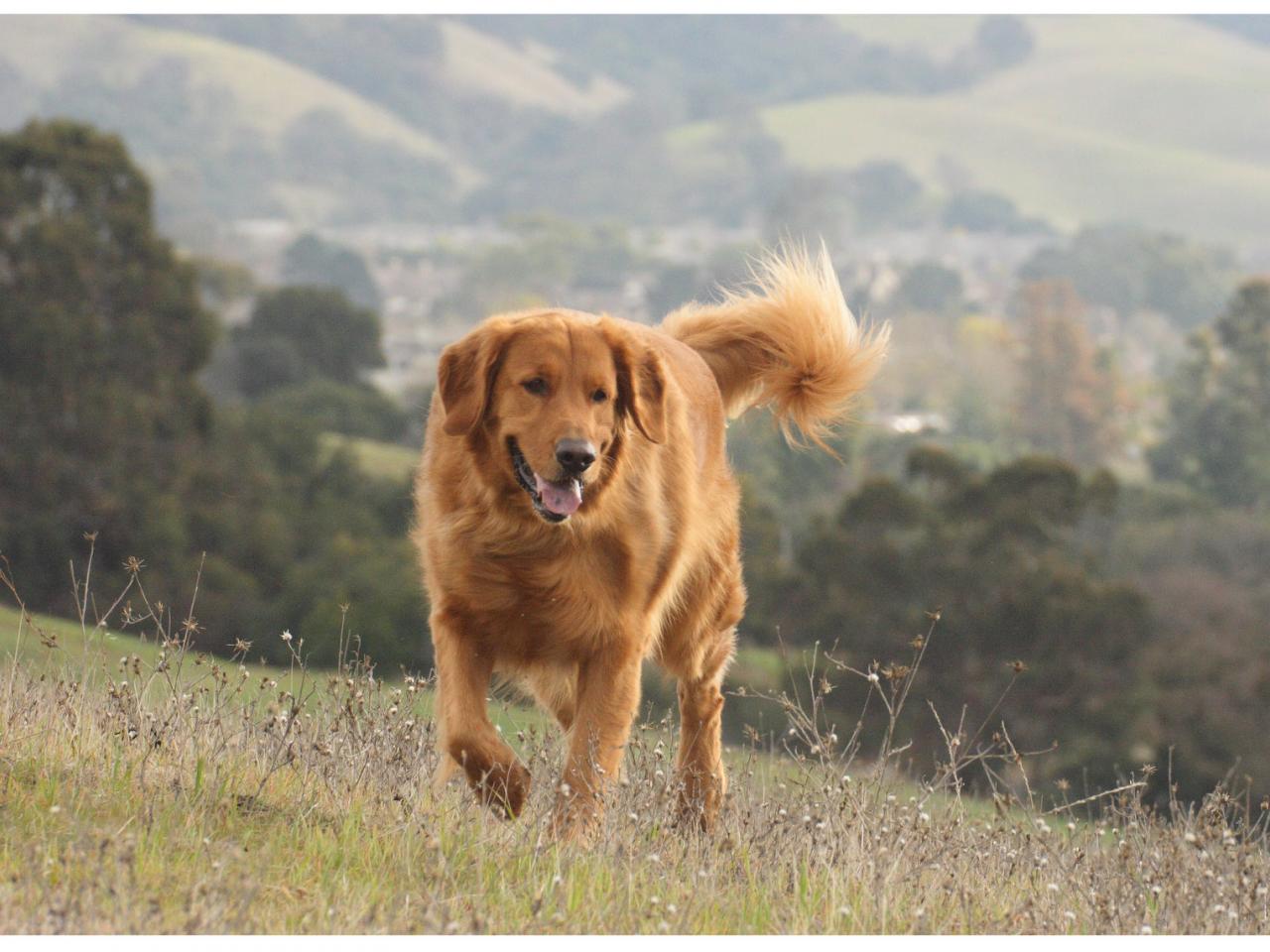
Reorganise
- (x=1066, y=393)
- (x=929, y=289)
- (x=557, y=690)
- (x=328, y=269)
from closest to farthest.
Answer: (x=557, y=690) < (x=1066, y=393) < (x=328, y=269) < (x=929, y=289)

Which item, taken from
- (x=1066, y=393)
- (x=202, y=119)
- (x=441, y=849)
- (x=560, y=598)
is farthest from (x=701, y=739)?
(x=202, y=119)

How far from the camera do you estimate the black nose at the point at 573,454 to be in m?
5.65

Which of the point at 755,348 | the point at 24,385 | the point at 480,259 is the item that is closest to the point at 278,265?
the point at 480,259

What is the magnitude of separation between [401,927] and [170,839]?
87 cm

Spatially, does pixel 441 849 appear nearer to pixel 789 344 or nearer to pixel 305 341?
pixel 789 344

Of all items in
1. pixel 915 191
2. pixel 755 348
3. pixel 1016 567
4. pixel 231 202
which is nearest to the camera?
pixel 755 348

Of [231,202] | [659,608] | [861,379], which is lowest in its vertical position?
[231,202]

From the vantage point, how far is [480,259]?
140 metres

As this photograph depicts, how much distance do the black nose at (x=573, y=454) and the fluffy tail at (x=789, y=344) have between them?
7.97 ft

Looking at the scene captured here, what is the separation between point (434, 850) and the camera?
201 inches

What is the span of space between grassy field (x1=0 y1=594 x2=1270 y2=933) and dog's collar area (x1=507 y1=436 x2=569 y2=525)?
3.06ft

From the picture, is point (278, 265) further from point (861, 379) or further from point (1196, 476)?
point (861, 379)

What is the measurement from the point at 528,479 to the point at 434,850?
1291mm

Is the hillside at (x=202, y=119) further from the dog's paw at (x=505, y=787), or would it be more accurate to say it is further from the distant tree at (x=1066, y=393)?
the dog's paw at (x=505, y=787)
